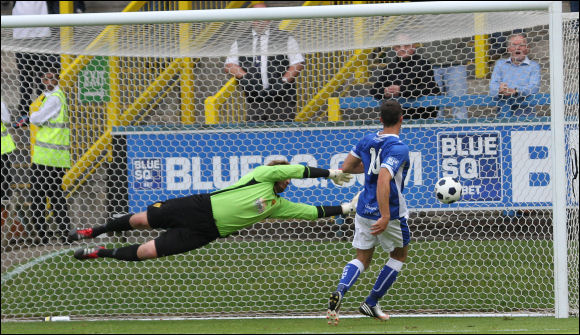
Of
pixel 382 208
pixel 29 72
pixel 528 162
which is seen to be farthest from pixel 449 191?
pixel 29 72

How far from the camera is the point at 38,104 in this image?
7.67 m

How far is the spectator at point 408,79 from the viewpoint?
762 cm

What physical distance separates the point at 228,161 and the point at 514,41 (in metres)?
2.88

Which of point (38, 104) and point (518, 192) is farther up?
point (38, 104)

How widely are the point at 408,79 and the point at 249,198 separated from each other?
234cm

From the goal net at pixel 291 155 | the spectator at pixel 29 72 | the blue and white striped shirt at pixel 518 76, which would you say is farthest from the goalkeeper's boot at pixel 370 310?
the spectator at pixel 29 72

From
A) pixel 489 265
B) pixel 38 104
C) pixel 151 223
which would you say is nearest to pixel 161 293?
pixel 151 223

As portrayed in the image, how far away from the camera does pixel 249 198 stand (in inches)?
240

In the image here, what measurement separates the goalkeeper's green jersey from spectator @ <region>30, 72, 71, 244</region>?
2.09m

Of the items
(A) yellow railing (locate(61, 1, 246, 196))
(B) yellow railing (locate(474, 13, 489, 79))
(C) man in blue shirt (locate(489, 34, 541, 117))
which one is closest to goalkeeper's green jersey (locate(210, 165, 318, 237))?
(A) yellow railing (locate(61, 1, 246, 196))

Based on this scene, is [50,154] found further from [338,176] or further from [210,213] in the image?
[338,176]

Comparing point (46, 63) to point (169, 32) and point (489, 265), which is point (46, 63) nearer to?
point (169, 32)

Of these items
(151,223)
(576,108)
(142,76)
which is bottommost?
(151,223)

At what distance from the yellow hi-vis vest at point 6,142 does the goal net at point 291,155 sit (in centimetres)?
10
